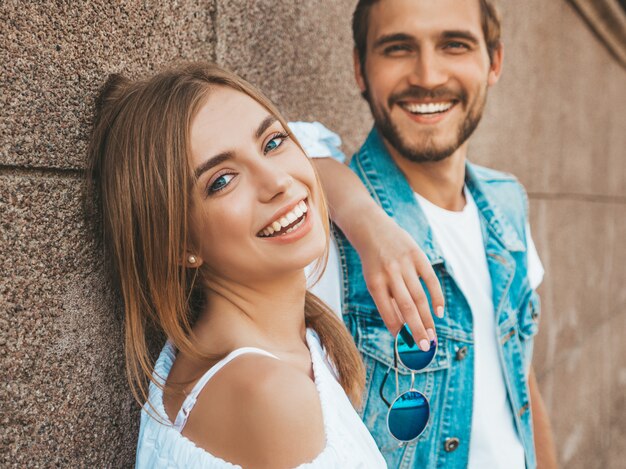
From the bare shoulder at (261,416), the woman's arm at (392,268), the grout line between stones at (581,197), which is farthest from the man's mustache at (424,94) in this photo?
the grout line between stones at (581,197)

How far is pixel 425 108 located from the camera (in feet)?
7.18

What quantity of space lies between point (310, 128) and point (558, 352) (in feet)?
14.5

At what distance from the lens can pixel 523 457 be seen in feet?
7.16

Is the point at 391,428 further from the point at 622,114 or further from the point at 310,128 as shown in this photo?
the point at 622,114

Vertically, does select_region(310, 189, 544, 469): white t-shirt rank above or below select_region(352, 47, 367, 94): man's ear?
below

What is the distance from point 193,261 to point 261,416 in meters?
0.45

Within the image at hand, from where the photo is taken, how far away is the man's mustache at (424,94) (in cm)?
216

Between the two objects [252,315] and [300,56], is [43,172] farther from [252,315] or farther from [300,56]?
[300,56]

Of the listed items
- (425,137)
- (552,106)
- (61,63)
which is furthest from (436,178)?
(552,106)

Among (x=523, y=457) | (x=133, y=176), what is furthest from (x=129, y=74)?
(x=523, y=457)

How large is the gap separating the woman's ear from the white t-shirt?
528 mm

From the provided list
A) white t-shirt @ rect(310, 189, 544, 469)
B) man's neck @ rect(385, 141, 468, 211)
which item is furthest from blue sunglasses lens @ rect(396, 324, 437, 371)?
man's neck @ rect(385, 141, 468, 211)

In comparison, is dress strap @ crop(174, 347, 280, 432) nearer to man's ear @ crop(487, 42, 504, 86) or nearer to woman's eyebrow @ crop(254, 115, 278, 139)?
woman's eyebrow @ crop(254, 115, 278, 139)

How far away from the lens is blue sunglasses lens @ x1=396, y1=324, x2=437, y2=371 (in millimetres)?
1854
